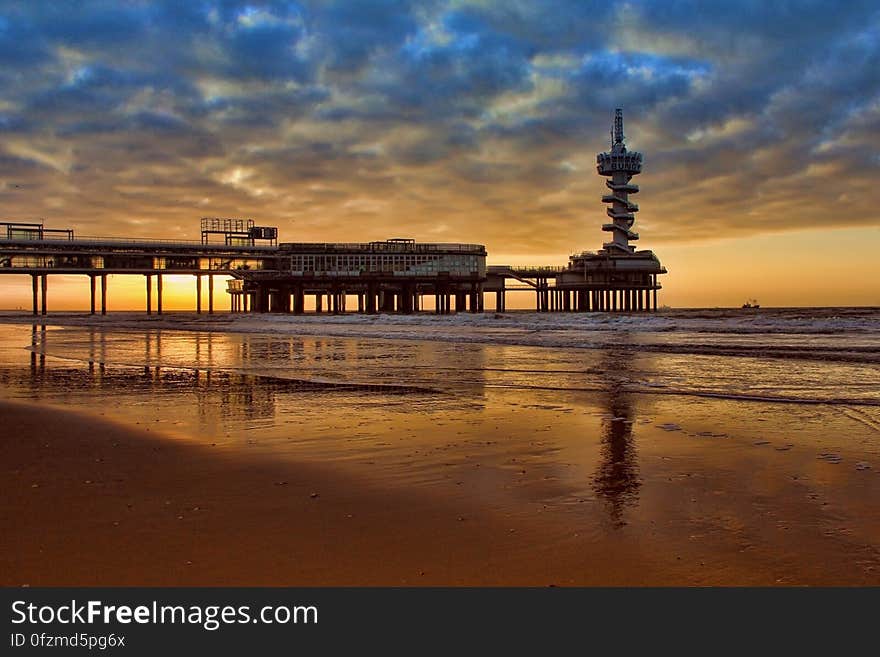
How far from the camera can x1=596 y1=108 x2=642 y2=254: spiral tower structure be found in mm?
100750

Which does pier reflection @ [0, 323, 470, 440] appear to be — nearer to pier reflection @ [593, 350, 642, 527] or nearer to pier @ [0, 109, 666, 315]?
pier reflection @ [593, 350, 642, 527]

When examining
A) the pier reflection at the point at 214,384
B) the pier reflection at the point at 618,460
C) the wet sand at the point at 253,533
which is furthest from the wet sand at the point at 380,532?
the pier reflection at the point at 214,384

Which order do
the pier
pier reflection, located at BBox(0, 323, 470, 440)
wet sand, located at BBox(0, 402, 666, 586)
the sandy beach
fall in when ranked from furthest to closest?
the pier
pier reflection, located at BBox(0, 323, 470, 440)
the sandy beach
wet sand, located at BBox(0, 402, 666, 586)

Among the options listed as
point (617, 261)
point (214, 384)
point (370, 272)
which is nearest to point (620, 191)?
point (617, 261)

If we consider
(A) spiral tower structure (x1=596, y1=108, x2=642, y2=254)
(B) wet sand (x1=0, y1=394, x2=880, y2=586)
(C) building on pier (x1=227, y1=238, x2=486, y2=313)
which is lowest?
(B) wet sand (x1=0, y1=394, x2=880, y2=586)

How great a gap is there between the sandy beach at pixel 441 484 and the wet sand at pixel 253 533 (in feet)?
0.06

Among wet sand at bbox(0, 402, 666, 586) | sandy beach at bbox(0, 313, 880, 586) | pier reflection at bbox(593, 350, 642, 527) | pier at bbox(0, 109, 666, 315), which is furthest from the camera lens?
pier at bbox(0, 109, 666, 315)

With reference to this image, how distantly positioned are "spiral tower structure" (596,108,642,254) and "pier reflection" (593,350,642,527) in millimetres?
92469

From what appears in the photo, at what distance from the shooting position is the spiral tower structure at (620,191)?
101m

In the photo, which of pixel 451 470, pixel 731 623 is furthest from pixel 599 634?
pixel 451 470

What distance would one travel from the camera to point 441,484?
5.44 m

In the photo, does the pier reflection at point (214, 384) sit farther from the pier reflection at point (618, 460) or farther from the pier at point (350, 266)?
the pier at point (350, 266)

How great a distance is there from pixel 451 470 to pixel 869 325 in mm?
35240

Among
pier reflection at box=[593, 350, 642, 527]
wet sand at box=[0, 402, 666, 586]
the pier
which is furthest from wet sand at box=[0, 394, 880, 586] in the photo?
the pier
